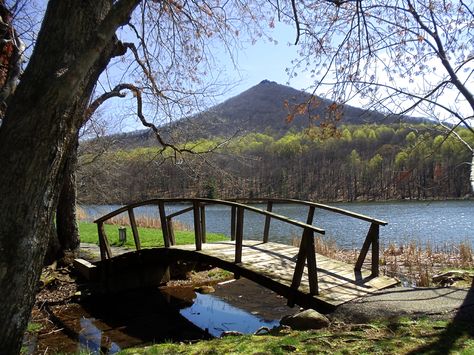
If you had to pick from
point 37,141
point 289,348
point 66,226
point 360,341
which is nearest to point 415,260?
point 360,341

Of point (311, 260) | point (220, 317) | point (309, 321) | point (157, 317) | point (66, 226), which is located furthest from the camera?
point (66, 226)

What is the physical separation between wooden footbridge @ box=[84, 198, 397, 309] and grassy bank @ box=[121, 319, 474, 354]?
98 cm

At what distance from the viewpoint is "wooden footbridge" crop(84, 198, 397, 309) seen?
20.2 feet

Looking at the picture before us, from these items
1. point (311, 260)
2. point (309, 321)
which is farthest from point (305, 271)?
point (309, 321)

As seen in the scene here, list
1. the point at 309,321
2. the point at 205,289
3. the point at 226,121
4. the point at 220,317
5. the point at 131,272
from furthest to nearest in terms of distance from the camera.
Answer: the point at 226,121
the point at 131,272
the point at 205,289
the point at 220,317
the point at 309,321

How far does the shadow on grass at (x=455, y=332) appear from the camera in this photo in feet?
13.2

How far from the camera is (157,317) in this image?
8.98 m

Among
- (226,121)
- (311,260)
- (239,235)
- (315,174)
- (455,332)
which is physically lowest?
(455,332)

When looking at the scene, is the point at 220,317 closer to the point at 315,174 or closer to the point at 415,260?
the point at 415,260

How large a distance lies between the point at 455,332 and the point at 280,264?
361 centimetres

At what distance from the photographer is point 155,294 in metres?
10.7

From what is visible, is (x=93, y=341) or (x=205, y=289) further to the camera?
(x=205, y=289)

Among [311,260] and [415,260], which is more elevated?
[311,260]

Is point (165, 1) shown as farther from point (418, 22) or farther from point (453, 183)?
point (453, 183)
